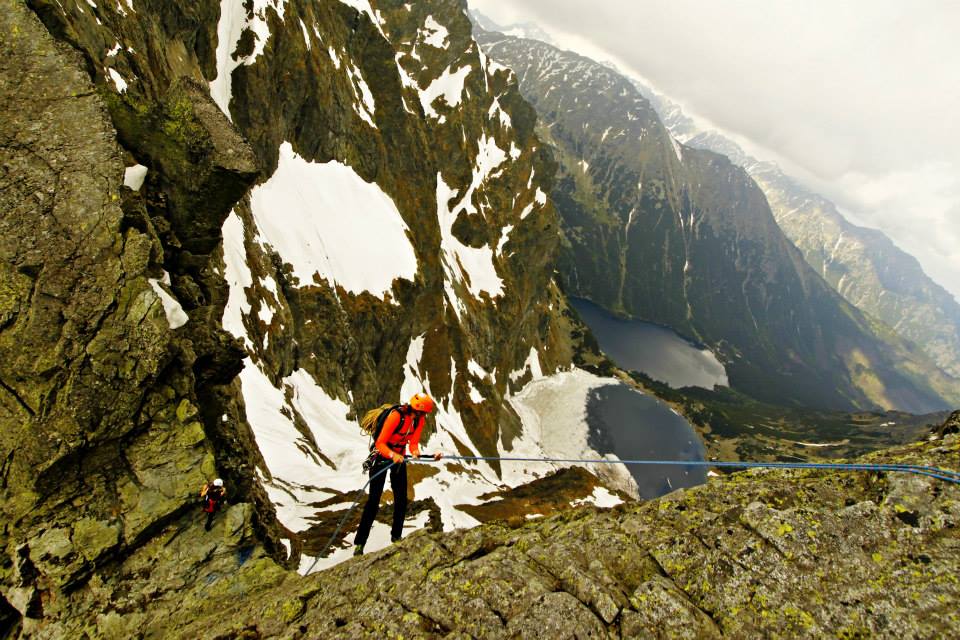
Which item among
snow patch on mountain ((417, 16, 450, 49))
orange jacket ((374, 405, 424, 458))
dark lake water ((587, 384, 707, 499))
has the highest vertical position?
snow patch on mountain ((417, 16, 450, 49))

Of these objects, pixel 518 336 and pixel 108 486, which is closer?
pixel 108 486

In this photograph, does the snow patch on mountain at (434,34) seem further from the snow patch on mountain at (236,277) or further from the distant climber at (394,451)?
the distant climber at (394,451)

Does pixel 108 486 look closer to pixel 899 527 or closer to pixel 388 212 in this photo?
pixel 899 527

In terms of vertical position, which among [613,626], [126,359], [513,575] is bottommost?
[126,359]

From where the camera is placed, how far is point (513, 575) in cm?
731

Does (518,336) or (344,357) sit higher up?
(344,357)

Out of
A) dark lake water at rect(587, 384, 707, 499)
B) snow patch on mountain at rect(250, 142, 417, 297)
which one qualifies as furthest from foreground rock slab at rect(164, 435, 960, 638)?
dark lake water at rect(587, 384, 707, 499)

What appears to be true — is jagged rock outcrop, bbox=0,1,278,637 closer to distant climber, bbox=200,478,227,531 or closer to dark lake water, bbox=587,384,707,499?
distant climber, bbox=200,478,227,531

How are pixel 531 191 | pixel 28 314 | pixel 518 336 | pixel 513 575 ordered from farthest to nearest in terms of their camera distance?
pixel 531 191, pixel 518 336, pixel 28 314, pixel 513 575

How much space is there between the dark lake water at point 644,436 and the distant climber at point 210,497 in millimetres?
99349

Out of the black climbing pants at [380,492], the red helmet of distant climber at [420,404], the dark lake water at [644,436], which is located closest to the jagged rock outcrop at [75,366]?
the black climbing pants at [380,492]

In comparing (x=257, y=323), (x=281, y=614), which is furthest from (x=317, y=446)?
(x=281, y=614)

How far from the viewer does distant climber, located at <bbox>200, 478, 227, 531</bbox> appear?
35.9 feet

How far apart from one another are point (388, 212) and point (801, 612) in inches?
2747
